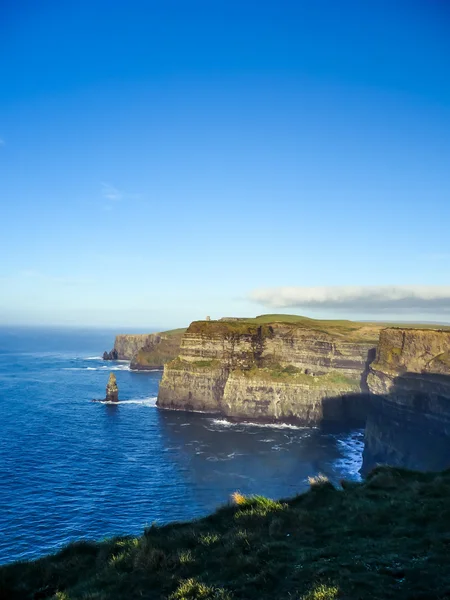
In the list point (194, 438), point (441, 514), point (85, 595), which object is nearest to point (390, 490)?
point (441, 514)

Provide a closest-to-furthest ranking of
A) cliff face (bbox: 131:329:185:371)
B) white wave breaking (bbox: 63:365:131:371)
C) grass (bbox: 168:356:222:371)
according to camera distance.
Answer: grass (bbox: 168:356:222:371) < white wave breaking (bbox: 63:365:131:371) < cliff face (bbox: 131:329:185:371)

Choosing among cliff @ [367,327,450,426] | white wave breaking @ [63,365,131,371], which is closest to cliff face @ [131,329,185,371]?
white wave breaking @ [63,365,131,371]

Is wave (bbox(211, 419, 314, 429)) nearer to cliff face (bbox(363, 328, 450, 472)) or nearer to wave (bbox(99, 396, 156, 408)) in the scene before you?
wave (bbox(99, 396, 156, 408))

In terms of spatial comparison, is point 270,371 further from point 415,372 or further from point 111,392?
point 415,372

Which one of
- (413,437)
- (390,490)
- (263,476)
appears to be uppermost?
(390,490)

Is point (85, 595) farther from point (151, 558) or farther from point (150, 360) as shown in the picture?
point (150, 360)

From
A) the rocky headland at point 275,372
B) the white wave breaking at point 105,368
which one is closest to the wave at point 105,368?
the white wave breaking at point 105,368

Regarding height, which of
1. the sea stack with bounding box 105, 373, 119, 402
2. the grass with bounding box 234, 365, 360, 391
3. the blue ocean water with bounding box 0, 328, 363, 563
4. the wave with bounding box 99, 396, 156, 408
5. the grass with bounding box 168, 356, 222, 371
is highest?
the grass with bounding box 168, 356, 222, 371

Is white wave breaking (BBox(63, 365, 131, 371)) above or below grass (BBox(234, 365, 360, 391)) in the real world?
below
